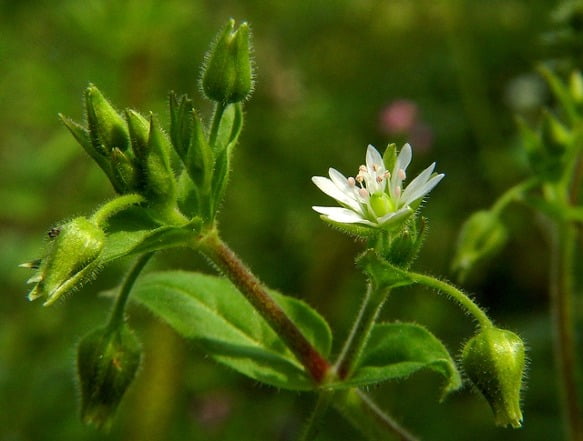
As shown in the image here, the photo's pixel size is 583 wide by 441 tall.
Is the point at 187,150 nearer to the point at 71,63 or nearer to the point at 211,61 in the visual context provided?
the point at 211,61

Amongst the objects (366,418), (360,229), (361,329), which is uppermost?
(360,229)

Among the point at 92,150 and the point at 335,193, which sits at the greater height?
the point at 92,150

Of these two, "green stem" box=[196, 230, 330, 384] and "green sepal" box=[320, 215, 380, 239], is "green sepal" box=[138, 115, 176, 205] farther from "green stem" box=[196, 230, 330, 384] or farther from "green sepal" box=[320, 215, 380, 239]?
"green sepal" box=[320, 215, 380, 239]

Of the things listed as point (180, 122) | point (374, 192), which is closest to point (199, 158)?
point (180, 122)

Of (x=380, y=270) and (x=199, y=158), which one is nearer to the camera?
(x=380, y=270)

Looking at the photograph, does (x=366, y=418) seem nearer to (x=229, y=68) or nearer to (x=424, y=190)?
(x=424, y=190)

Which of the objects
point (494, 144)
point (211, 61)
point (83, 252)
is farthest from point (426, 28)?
point (83, 252)
